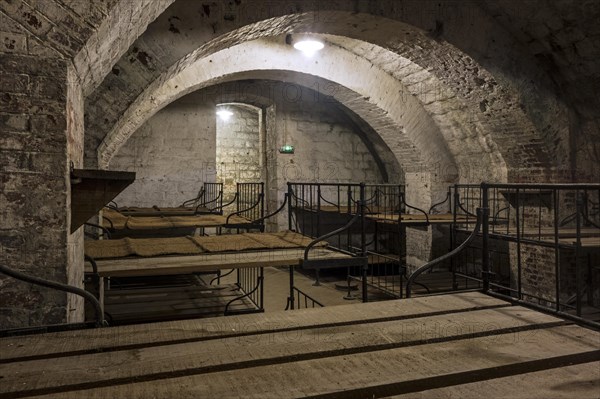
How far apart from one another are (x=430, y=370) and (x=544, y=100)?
487cm

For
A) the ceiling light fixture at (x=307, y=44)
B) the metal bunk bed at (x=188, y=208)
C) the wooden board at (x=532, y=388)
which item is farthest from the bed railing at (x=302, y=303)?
the wooden board at (x=532, y=388)

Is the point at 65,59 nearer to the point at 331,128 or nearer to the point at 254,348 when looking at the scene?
the point at 254,348

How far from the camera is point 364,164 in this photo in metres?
9.55

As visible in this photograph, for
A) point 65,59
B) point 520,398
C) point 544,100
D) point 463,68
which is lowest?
point 520,398

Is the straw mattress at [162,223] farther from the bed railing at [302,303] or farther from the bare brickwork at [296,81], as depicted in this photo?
the bed railing at [302,303]

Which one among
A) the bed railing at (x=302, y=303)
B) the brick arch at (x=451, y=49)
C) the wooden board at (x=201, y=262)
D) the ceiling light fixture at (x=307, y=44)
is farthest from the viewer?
the ceiling light fixture at (x=307, y=44)

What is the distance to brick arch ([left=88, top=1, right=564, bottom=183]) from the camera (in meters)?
4.60

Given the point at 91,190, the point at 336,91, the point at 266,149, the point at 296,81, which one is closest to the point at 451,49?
the point at 336,91

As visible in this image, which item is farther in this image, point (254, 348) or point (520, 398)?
point (254, 348)

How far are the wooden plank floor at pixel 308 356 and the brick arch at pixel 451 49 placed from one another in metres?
3.13

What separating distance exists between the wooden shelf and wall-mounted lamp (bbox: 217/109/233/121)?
944cm

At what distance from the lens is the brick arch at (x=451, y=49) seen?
4602 mm

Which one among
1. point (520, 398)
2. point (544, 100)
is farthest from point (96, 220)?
point (544, 100)

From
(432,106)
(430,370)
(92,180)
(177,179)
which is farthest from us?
(177,179)
